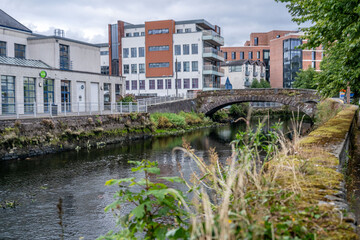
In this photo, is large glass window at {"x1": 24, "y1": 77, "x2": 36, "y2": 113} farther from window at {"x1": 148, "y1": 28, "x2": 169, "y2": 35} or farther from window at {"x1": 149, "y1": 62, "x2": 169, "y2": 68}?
window at {"x1": 148, "y1": 28, "x2": 169, "y2": 35}

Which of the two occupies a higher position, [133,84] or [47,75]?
[133,84]

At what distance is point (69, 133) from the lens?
23500mm

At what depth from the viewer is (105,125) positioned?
27.5m

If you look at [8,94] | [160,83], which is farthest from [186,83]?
[8,94]

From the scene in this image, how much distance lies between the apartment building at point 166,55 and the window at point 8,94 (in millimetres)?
31625

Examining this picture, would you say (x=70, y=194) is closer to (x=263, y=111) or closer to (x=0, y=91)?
(x=0, y=91)

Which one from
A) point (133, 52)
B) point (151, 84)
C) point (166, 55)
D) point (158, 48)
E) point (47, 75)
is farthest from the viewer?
point (133, 52)

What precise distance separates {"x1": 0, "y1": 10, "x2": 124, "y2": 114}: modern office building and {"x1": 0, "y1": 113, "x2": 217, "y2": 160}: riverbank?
68.1 inches

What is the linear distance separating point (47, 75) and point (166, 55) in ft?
103

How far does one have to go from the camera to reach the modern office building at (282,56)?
78.1 metres

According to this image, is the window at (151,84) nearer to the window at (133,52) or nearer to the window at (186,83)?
the window at (133,52)

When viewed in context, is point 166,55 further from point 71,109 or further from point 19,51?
point 71,109

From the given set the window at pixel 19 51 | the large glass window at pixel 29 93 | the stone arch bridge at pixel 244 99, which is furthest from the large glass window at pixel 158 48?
the large glass window at pixel 29 93

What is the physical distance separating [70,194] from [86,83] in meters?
21.9
